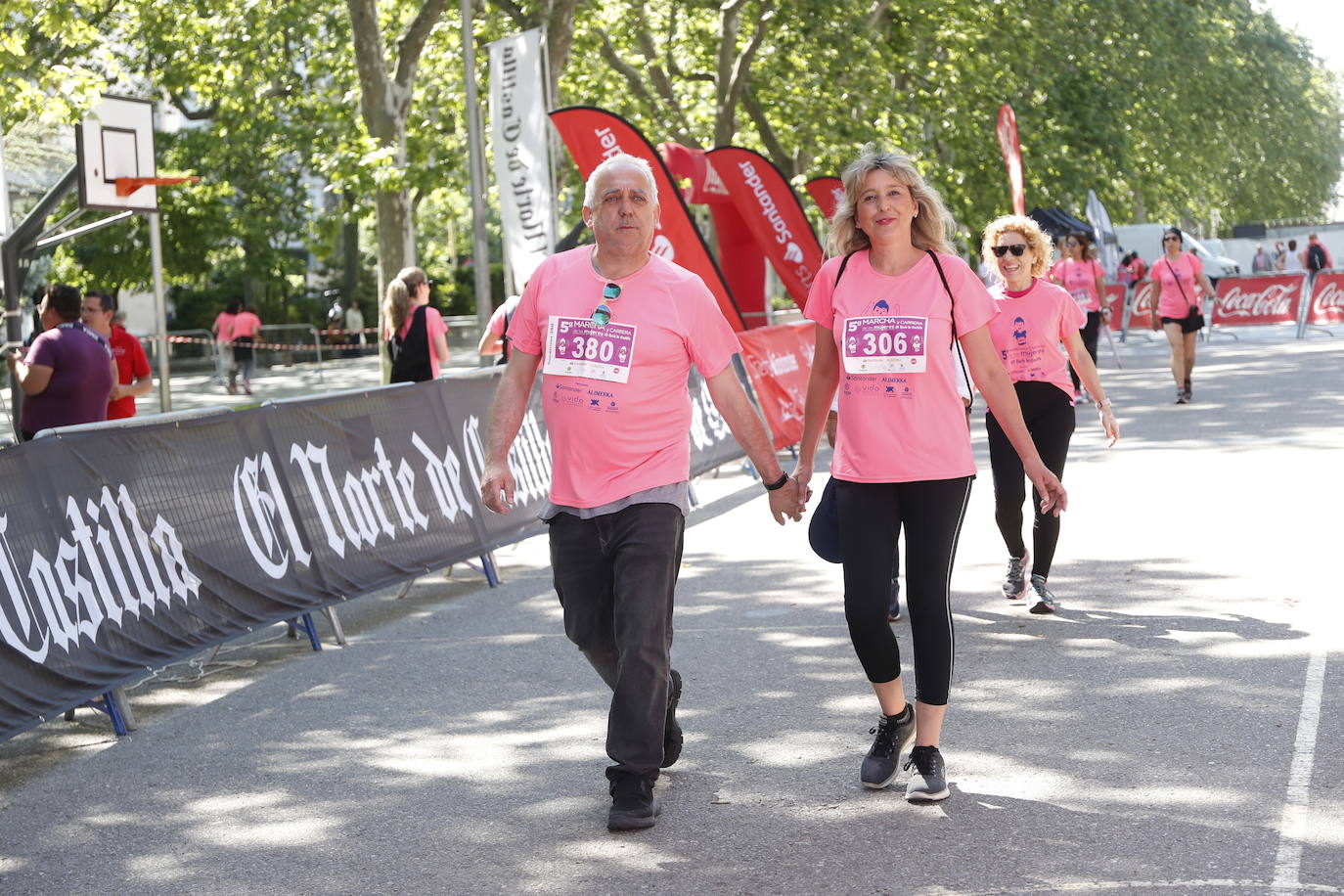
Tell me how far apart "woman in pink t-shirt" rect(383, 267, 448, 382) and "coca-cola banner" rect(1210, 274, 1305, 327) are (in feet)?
75.7

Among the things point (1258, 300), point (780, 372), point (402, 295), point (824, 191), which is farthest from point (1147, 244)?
point (402, 295)

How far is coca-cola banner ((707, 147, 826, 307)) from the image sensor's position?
20.6m

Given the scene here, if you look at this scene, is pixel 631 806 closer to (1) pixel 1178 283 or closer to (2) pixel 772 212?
(1) pixel 1178 283

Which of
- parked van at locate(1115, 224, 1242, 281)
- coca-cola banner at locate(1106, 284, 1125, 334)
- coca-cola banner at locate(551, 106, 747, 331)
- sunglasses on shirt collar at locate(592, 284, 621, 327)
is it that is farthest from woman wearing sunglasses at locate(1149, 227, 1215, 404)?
parked van at locate(1115, 224, 1242, 281)

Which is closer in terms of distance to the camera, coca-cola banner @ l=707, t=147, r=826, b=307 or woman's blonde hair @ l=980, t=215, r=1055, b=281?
woman's blonde hair @ l=980, t=215, r=1055, b=281

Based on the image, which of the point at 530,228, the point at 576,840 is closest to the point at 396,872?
the point at 576,840

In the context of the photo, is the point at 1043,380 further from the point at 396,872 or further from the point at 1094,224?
the point at 1094,224

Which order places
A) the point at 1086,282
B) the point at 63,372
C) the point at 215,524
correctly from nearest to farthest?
1. the point at 215,524
2. the point at 63,372
3. the point at 1086,282

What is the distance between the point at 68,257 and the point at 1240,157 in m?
42.4

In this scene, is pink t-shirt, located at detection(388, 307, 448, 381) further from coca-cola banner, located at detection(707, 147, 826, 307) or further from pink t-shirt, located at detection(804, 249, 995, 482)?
coca-cola banner, located at detection(707, 147, 826, 307)

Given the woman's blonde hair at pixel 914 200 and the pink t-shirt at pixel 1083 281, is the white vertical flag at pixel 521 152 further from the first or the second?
the woman's blonde hair at pixel 914 200

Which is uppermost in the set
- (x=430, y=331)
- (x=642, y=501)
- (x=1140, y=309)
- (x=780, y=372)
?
(x=430, y=331)

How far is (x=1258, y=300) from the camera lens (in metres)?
32.4

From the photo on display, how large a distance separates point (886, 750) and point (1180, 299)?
13.5 metres
